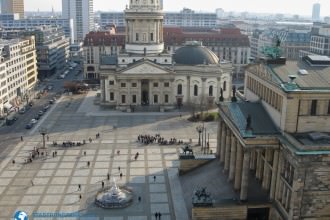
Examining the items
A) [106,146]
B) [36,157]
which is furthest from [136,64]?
[36,157]

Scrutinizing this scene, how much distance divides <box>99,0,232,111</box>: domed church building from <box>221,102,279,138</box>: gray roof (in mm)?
64397

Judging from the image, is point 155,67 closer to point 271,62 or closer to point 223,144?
point 223,144

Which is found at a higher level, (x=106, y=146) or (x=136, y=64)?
(x=136, y=64)

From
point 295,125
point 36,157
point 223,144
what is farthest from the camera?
point 36,157

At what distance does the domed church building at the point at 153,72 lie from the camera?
432ft

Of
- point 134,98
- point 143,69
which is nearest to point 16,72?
point 134,98

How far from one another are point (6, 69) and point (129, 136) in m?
53.5

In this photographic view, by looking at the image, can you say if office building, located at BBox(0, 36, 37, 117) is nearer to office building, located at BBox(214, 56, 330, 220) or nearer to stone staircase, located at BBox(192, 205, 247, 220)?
stone staircase, located at BBox(192, 205, 247, 220)

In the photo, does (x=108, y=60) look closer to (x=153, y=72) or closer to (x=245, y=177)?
(x=153, y=72)

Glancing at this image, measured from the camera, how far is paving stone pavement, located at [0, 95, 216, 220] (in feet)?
216

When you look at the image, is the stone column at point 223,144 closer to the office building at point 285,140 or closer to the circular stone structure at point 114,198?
the office building at point 285,140

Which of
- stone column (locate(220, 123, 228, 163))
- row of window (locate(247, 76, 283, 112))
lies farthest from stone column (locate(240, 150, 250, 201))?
stone column (locate(220, 123, 228, 163))

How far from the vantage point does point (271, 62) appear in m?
63.5

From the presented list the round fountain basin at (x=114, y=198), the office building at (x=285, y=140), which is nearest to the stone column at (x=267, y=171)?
the office building at (x=285, y=140)
